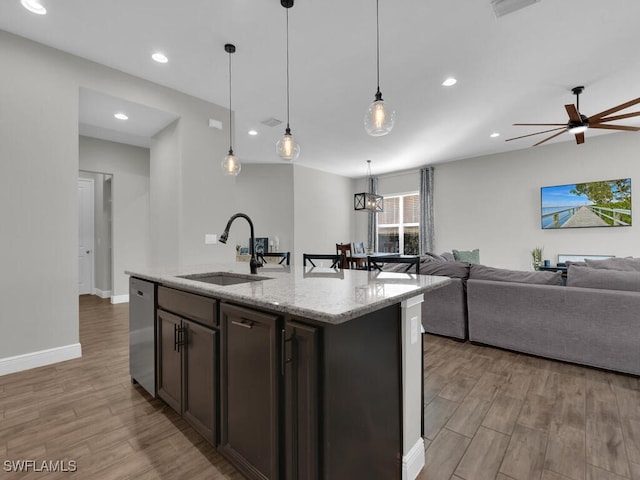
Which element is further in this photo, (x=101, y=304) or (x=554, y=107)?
(x=101, y=304)

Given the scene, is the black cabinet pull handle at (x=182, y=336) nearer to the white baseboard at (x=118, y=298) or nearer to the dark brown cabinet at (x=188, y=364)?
the dark brown cabinet at (x=188, y=364)

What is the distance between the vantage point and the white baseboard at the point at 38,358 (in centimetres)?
260

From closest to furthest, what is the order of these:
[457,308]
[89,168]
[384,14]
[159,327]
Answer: [159,327] < [384,14] < [457,308] < [89,168]

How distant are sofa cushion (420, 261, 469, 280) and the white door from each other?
6.68 m

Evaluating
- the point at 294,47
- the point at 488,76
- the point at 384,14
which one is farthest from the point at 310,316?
the point at 488,76

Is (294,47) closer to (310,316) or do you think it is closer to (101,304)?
(310,316)

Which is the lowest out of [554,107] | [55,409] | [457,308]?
[55,409]

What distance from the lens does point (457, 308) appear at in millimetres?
3281

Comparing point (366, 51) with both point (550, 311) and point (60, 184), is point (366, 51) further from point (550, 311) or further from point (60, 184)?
point (60, 184)

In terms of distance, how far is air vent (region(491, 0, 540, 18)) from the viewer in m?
2.23

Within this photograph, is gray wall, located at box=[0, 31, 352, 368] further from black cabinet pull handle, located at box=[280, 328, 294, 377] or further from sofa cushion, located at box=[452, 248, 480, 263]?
sofa cushion, located at box=[452, 248, 480, 263]

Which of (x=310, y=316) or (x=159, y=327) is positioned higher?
(x=310, y=316)

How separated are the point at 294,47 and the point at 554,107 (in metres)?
3.70

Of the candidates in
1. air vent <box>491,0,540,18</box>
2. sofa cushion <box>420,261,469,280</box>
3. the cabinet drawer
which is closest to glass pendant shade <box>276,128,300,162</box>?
the cabinet drawer
